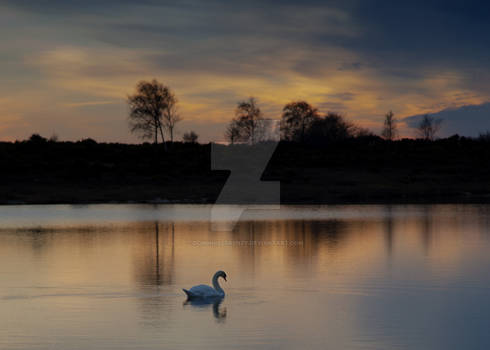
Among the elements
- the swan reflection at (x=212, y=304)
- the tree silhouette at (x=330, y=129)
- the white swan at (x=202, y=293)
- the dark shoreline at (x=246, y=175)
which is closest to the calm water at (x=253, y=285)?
the swan reflection at (x=212, y=304)

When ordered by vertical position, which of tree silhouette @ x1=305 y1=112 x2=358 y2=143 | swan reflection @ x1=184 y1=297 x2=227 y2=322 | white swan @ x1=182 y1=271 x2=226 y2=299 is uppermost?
tree silhouette @ x1=305 y1=112 x2=358 y2=143

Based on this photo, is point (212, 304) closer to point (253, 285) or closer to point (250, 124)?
point (253, 285)

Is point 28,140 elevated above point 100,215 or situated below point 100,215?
above

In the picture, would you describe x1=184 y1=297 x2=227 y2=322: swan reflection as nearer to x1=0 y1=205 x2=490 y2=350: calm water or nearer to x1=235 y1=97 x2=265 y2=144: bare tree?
x1=0 y1=205 x2=490 y2=350: calm water

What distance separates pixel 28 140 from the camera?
270ft

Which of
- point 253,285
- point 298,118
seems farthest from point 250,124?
point 253,285

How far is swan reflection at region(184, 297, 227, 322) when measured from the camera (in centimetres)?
1365

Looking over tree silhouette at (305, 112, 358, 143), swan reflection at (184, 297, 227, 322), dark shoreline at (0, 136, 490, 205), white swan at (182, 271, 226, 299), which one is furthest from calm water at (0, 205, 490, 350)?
tree silhouette at (305, 112, 358, 143)

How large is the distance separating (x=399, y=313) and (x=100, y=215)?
88.8 feet

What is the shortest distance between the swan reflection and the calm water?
63 millimetres

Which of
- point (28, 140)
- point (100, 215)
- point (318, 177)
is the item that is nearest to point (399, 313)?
point (100, 215)

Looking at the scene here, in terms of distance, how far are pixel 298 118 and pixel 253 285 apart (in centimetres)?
9612

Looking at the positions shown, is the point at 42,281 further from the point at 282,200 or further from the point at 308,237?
the point at 282,200

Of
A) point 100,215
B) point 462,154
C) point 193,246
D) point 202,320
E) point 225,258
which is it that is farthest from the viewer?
point 462,154
